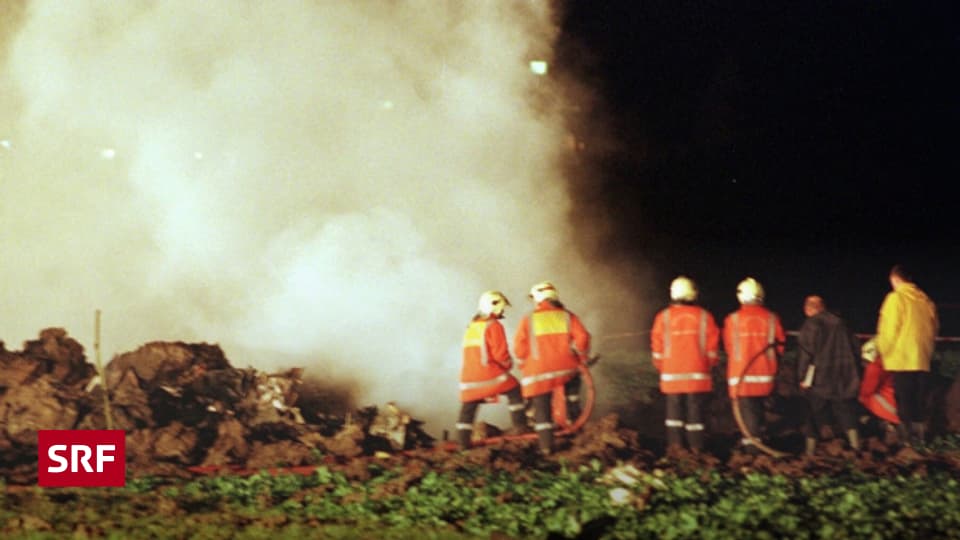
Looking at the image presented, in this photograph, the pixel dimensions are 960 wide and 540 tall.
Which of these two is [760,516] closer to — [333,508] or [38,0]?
[333,508]

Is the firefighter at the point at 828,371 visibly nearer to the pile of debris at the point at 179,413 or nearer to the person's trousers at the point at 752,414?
the person's trousers at the point at 752,414

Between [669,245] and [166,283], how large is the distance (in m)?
18.5

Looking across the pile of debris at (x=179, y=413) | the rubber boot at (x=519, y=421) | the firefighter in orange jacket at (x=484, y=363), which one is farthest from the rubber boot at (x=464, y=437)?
the pile of debris at (x=179, y=413)

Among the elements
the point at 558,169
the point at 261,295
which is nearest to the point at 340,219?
the point at 261,295

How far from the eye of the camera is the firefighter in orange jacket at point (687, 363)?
36.4 feet

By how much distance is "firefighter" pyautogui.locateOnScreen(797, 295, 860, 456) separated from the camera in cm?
1125

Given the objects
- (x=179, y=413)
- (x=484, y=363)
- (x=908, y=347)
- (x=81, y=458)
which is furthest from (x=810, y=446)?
(x=81, y=458)

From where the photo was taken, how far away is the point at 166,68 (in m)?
17.2

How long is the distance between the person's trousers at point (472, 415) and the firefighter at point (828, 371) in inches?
129

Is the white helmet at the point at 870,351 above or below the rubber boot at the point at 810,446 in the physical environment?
above

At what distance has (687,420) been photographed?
36.8 ft

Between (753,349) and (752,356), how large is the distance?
3.1 inches

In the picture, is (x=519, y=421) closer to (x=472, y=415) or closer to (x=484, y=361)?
(x=472, y=415)

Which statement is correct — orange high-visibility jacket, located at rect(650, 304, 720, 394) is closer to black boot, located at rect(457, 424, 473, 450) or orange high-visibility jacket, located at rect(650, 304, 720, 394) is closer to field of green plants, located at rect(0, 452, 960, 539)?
field of green plants, located at rect(0, 452, 960, 539)
